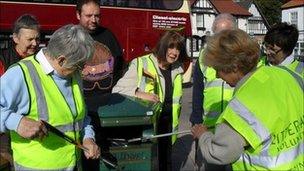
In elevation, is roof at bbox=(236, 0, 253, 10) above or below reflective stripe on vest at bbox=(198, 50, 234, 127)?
above

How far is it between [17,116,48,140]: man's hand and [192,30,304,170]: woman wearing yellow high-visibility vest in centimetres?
84

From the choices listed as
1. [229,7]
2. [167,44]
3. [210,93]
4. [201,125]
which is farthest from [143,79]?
[229,7]

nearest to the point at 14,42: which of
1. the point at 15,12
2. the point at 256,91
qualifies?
the point at 256,91

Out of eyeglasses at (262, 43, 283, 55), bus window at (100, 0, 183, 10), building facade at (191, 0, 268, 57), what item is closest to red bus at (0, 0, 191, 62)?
bus window at (100, 0, 183, 10)

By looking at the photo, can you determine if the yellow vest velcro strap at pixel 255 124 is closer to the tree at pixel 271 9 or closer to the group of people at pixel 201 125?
the group of people at pixel 201 125

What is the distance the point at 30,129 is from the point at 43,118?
0.52ft

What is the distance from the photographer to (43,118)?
8.99 feet

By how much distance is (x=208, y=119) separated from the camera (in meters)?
4.14

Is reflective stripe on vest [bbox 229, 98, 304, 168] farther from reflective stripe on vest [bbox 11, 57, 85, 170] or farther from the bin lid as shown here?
the bin lid

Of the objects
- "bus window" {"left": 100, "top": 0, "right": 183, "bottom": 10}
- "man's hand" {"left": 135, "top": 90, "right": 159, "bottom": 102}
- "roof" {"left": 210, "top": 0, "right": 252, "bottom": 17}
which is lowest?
"man's hand" {"left": 135, "top": 90, "right": 159, "bottom": 102}

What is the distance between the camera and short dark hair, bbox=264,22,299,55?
4.02 m

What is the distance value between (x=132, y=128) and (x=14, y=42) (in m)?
1.30

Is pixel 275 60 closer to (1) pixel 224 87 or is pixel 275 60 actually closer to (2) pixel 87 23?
(1) pixel 224 87

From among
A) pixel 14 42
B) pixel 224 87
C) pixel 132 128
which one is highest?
pixel 14 42
